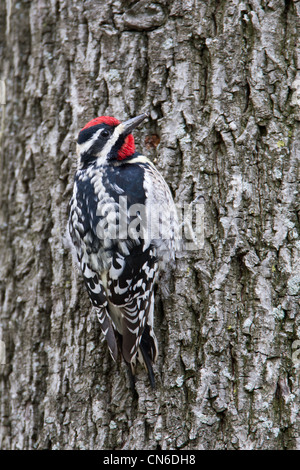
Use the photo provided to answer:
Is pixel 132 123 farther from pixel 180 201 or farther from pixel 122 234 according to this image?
pixel 122 234

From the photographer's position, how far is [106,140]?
118 inches

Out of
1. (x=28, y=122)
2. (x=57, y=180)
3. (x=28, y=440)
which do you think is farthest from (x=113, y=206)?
(x=28, y=440)

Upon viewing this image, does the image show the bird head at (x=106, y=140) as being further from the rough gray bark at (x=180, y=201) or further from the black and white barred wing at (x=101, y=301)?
the black and white barred wing at (x=101, y=301)

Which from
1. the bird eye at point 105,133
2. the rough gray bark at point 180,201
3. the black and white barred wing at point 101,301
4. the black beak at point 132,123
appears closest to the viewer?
the rough gray bark at point 180,201

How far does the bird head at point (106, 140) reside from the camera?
9.30 ft

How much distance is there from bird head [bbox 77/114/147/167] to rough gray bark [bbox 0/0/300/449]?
109 millimetres

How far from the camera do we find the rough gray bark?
246 cm

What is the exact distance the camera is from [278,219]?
2.56 m

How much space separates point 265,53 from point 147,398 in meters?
1.99

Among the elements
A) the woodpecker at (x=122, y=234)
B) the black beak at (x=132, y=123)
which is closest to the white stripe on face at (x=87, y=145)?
the woodpecker at (x=122, y=234)

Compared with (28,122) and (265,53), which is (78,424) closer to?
(28,122)

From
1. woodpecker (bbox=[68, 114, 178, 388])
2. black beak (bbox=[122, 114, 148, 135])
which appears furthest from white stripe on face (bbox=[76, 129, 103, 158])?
black beak (bbox=[122, 114, 148, 135])

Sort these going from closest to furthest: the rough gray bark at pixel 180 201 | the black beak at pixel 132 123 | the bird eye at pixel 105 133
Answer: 1. the rough gray bark at pixel 180 201
2. the black beak at pixel 132 123
3. the bird eye at pixel 105 133

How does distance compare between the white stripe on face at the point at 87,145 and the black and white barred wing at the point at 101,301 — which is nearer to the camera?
the black and white barred wing at the point at 101,301
